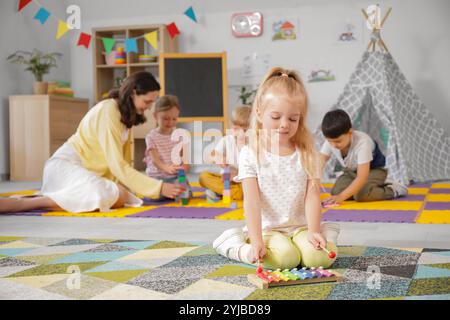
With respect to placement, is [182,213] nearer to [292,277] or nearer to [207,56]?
[292,277]

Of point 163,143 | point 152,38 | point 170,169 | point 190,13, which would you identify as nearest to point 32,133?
point 152,38

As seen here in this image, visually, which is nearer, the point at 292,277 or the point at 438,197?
the point at 292,277

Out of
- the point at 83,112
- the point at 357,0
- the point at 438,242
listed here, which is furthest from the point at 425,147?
the point at 83,112

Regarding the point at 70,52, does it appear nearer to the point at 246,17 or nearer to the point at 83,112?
the point at 83,112

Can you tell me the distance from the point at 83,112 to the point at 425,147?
2915 mm

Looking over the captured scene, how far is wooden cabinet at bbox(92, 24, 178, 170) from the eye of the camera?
499 centimetres

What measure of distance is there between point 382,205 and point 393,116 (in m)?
1.28

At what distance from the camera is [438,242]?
1.68 meters

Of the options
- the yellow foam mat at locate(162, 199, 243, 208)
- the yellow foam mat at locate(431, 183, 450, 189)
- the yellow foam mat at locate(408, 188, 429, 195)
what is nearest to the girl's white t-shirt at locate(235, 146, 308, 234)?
the yellow foam mat at locate(162, 199, 243, 208)

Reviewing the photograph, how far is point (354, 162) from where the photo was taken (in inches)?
109

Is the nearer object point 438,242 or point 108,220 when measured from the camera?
point 438,242

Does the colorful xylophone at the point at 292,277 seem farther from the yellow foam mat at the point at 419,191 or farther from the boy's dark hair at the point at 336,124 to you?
the yellow foam mat at the point at 419,191

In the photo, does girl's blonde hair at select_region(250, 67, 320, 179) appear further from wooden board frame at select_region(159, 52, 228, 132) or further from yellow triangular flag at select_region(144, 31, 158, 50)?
yellow triangular flag at select_region(144, 31, 158, 50)

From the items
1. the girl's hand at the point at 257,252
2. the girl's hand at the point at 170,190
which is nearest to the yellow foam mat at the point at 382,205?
the girl's hand at the point at 170,190
